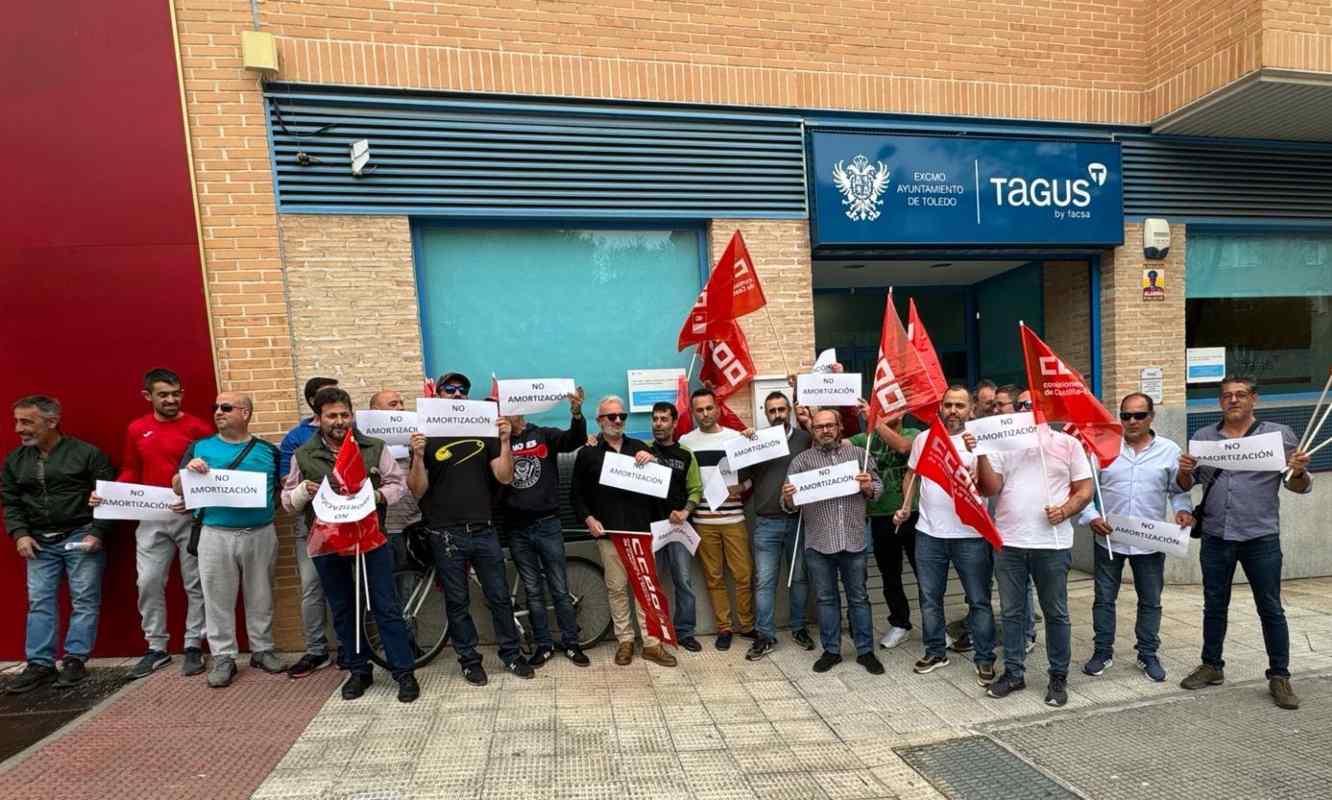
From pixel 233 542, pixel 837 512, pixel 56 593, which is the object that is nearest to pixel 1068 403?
pixel 837 512

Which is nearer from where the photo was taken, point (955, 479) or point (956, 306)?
point (955, 479)

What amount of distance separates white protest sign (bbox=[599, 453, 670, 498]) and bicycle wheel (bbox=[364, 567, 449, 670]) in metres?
1.60

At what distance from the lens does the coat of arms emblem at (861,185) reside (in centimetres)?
584

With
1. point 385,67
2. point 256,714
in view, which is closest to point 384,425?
point 256,714

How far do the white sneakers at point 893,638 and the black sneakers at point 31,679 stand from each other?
6.09m

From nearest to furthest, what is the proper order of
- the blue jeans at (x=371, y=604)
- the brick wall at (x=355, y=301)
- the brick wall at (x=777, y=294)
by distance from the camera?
the blue jeans at (x=371, y=604) → the brick wall at (x=355, y=301) → the brick wall at (x=777, y=294)

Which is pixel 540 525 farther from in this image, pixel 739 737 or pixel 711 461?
pixel 739 737

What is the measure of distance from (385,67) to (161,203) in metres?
2.00

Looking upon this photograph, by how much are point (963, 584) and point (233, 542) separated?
5110 millimetres

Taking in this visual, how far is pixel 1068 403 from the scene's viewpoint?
4074mm

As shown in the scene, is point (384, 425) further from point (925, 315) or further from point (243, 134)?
point (925, 315)

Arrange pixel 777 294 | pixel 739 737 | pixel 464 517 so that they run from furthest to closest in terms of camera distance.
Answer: pixel 777 294, pixel 464 517, pixel 739 737

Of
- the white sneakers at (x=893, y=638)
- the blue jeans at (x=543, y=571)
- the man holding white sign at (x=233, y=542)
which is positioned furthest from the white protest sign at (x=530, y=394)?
the white sneakers at (x=893, y=638)

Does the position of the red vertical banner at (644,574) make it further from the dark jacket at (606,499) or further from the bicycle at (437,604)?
the bicycle at (437,604)
